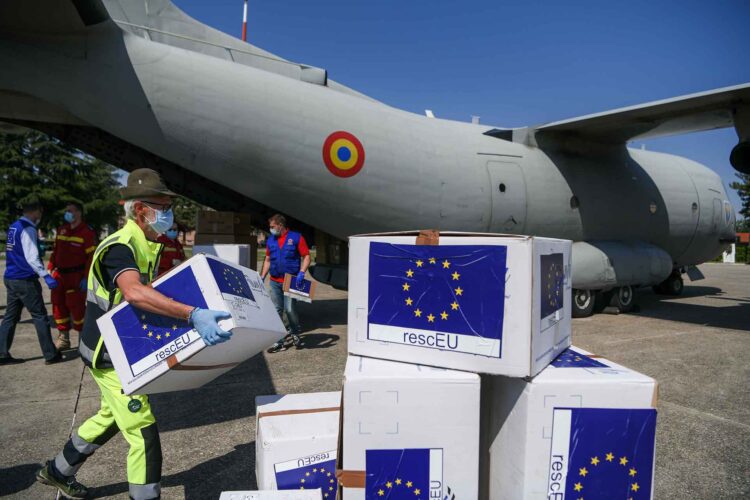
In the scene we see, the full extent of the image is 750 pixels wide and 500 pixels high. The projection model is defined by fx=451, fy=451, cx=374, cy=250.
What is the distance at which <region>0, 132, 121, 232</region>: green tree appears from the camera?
32.7 metres

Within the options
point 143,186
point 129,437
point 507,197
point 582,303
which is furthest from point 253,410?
point 582,303

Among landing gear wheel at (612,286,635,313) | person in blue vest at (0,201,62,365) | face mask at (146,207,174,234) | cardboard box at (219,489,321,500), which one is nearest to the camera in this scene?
cardboard box at (219,489,321,500)

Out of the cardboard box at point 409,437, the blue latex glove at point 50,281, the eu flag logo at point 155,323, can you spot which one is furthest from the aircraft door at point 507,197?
the blue latex glove at point 50,281

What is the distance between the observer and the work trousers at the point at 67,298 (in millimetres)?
5809

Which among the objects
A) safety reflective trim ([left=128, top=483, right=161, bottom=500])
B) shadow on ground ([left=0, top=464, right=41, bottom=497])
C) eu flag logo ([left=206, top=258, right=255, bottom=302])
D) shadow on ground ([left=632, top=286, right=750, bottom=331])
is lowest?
shadow on ground ([left=0, top=464, right=41, bottom=497])

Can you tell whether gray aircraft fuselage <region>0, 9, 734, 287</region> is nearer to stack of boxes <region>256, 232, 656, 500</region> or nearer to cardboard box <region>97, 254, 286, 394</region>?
cardboard box <region>97, 254, 286, 394</region>

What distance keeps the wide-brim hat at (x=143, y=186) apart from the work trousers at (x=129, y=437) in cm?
99

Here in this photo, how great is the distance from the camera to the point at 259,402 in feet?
9.09

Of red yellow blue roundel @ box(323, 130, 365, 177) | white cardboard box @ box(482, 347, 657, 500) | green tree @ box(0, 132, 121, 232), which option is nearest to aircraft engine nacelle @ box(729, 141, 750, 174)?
red yellow blue roundel @ box(323, 130, 365, 177)

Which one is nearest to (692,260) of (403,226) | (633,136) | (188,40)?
(633,136)

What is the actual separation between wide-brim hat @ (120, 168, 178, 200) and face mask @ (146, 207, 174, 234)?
102mm

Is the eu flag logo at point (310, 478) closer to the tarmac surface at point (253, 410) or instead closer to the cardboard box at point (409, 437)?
the cardboard box at point (409, 437)

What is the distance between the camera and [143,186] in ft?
8.56

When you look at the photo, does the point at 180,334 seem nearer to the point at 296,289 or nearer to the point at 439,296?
the point at 439,296
